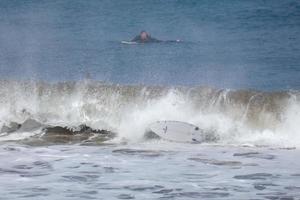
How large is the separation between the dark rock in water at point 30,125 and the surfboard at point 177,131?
2658 millimetres

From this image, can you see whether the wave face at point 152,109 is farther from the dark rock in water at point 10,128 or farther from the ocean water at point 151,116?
the dark rock in water at point 10,128

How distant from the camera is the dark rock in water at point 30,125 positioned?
66.0ft

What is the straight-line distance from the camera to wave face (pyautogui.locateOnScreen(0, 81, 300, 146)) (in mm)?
19828

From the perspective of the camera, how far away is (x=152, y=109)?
70.5 feet

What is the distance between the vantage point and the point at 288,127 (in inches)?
776

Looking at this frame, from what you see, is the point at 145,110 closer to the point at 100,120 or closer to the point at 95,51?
the point at 100,120

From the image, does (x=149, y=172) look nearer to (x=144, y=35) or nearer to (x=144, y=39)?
(x=144, y=35)

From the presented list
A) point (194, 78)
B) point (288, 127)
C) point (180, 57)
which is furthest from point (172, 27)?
point (288, 127)

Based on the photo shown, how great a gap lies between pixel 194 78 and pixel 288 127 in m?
11.1

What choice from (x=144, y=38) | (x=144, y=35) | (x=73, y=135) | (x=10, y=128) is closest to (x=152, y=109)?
(x=73, y=135)

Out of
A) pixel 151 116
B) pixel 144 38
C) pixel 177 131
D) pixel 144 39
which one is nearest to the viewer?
pixel 177 131

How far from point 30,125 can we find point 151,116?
284cm

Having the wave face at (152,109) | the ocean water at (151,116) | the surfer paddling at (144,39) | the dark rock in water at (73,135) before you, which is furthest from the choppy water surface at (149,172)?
the surfer paddling at (144,39)

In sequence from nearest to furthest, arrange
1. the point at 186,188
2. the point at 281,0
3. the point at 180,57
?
the point at 186,188, the point at 180,57, the point at 281,0
